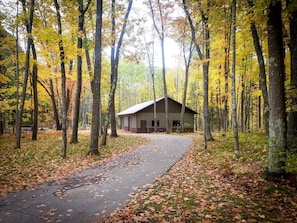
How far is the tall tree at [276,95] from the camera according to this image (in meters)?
5.80

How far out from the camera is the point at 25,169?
8344 mm

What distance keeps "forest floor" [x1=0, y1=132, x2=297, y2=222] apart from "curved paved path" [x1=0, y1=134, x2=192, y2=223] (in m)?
0.41

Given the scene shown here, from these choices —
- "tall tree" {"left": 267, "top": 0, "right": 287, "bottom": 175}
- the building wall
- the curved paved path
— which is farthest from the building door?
"tall tree" {"left": 267, "top": 0, "right": 287, "bottom": 175}

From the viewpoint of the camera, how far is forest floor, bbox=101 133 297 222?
4281 millimetres

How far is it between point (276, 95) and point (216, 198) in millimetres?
3282

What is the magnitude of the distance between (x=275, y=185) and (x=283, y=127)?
1.58m

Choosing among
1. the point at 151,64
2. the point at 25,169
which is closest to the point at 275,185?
the point at 25,169

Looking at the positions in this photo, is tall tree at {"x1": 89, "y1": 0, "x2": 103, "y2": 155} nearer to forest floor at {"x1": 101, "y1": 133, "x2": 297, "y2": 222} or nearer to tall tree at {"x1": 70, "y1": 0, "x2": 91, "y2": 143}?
tall tree at {"x1": 70, "y1": 0, "x2": 91, "y2": 143}

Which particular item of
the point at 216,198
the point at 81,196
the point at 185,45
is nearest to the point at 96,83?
the point at 81,196

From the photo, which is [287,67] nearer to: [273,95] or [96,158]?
[273,95]

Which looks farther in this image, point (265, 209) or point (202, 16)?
point (202, 16)

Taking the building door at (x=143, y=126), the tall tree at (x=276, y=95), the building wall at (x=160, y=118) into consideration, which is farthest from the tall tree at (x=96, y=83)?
the building door at (x=143, y=126)

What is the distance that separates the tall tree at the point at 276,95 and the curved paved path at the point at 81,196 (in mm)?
3648

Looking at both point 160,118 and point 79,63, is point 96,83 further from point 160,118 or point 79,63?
point 160,118
